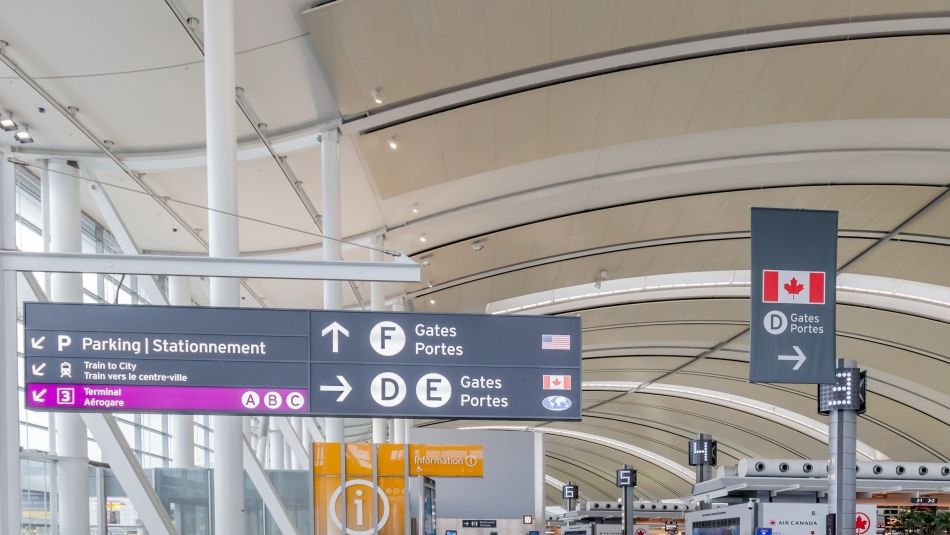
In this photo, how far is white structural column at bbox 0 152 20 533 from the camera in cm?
641

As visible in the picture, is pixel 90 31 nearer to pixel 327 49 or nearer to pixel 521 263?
pixel 327 49

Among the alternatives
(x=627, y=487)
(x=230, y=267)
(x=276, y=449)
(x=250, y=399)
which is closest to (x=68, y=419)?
(x=250, y=399)

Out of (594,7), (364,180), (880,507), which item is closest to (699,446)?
(880,507)

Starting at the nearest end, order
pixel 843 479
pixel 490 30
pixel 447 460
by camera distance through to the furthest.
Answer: pixel 490 30 < pixel 843 479 < pixel 447 460

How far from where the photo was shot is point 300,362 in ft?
26.3

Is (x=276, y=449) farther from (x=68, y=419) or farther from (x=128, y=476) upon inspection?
(x=128, y=476)

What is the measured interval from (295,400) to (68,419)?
7261mm

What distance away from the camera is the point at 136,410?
786 cm

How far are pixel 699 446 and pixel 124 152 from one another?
1687 cm

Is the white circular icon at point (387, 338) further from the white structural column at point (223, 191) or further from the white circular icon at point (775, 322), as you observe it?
the white circular icon at point (775, 322)

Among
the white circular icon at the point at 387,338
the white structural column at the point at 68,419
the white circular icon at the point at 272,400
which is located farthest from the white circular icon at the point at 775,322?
the white structural column at the point at 68,419

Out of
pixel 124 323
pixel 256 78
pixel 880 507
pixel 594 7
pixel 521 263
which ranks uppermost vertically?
pixel 594 7

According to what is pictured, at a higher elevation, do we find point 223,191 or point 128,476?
point 223,191

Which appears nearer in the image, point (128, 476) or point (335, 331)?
point (335, 331)
